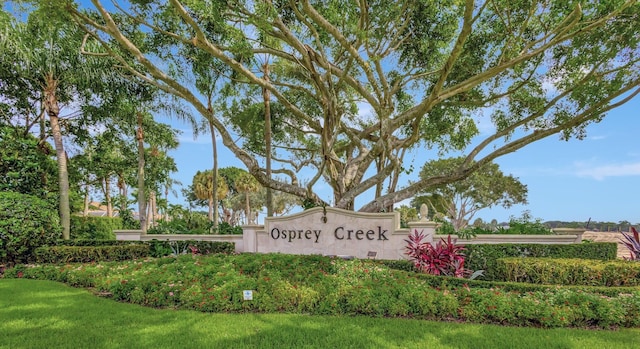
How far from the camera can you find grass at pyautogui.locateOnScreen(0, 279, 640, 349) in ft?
13.3

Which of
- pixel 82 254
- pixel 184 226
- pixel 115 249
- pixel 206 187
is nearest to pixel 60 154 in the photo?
pixel 82 254

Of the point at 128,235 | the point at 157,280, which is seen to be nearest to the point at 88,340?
the point at 157,280

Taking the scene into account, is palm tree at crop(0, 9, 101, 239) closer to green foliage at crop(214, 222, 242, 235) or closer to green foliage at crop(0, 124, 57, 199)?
green foliage at crop(0, 124, 57, 199)

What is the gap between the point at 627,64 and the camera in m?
10.7

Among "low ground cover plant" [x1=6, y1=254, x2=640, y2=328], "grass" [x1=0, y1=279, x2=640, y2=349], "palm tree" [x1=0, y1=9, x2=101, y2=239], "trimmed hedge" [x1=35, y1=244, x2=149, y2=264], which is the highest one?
"palm tree" [x1=0, y1=9, x2=101, y2=239]

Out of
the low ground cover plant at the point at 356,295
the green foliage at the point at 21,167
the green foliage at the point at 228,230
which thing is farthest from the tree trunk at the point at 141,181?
the low ground cover plant at the point at 356,295

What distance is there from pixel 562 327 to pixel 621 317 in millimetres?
892

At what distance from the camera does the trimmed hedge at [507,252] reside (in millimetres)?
8508

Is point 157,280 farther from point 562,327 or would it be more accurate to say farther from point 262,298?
point 562,327

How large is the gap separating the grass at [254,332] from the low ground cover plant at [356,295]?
301 millimetres

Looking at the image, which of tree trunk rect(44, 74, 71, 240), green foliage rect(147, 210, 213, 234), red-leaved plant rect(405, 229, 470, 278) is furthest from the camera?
green foliage rect(147, 210, 213, 234)

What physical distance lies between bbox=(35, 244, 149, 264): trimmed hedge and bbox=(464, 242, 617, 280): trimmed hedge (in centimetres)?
981

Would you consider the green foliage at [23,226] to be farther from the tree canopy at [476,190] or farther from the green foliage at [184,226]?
→ the tree canopy at [476,190]

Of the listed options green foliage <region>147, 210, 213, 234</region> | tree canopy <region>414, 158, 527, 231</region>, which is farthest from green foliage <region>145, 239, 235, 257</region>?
tree canopy <region>414, 158, 527, 231</region>
